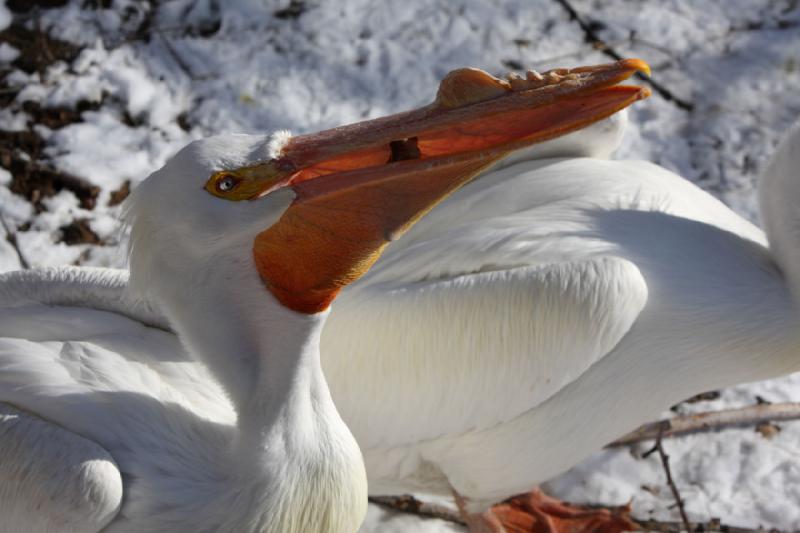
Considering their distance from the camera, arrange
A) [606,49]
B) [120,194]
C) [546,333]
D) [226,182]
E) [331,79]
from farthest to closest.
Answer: [606,49] < [331,79] < [120,194] < [546,333] < [226,182]

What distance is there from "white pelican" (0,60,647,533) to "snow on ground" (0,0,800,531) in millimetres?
1389

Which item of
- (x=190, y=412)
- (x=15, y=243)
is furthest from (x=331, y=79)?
(x=190, y=412)

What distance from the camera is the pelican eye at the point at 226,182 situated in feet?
5.64

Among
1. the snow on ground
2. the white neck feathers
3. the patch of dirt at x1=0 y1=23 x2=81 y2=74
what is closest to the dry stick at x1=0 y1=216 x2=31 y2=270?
the snow on ground

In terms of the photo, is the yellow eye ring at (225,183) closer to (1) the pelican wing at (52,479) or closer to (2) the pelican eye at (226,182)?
(2) the pelican eye at (226,182)

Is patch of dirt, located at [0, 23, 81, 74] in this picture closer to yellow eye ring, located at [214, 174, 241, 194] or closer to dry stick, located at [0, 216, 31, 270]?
dry stick, located at [0, 216, 31, 270]

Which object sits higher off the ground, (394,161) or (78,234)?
(394,161)

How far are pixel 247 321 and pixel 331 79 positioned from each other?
227 cm

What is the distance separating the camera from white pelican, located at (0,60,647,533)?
1.72 metres

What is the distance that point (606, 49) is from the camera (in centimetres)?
420

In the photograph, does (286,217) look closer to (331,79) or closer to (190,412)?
(190,412)

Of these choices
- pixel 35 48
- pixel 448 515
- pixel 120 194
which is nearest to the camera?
pixel 448 515

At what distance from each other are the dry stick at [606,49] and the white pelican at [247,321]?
2373mm

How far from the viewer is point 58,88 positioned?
12.2ft
